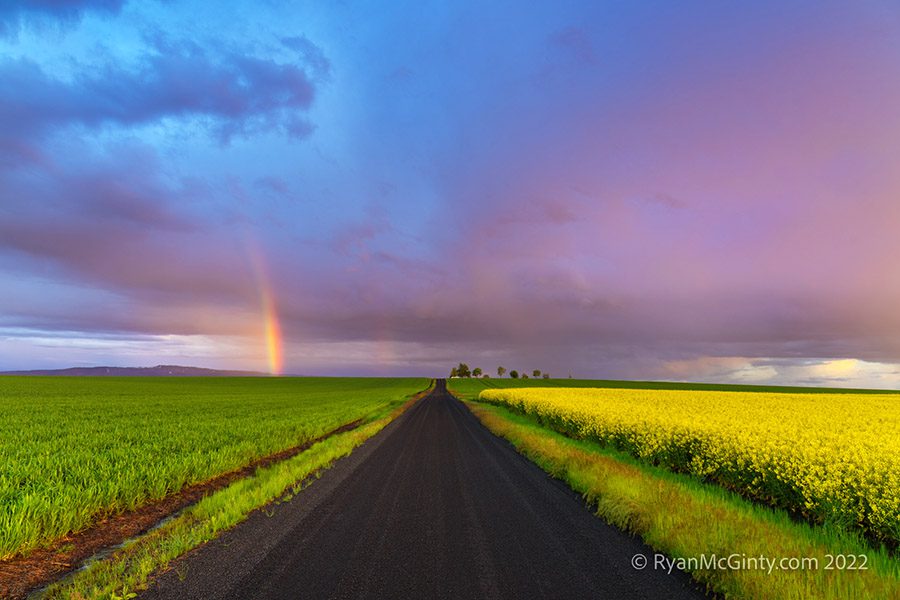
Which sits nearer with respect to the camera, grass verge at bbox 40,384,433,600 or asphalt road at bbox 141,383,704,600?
asphalt road at bbox 141,383,704,600

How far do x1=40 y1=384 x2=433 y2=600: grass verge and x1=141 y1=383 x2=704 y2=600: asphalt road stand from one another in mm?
329

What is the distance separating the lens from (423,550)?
6.20m

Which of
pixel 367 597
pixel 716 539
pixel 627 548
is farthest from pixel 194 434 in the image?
pixel 716 539

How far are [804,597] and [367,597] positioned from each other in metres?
4.95

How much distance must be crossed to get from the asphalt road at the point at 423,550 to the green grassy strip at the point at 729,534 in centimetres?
43

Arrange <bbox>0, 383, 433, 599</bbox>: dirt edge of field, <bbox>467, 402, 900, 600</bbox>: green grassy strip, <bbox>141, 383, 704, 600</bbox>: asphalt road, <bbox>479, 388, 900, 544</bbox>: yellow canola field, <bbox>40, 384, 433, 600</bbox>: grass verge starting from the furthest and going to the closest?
<bbox>479, 388, 900, 544</bbox>: yellow canola field, <bbox>0, 383, 433, 599</bbox>: dirt edge of field, <bbox>40, 384, 433, 600</bbox>: grass verge, <bbox>141, 383, 704, 600</bbox>: asphalt road, <bbox>467, 402, 900, 600</bbox>: green grassy strip

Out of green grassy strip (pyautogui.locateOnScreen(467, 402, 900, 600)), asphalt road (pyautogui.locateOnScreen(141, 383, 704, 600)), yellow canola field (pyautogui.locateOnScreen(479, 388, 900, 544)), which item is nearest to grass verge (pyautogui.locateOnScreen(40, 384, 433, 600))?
asphalt road (pyautogui.locateOnScreen(141, 383, 704, 600))

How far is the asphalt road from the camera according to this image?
16.6 ft

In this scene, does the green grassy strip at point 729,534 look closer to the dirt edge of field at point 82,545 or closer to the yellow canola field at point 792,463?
the yellow canola field at point 792,463

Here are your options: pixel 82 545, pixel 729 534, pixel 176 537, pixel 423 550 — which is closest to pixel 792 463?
pixel 729 534

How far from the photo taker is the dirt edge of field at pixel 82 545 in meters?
5.70

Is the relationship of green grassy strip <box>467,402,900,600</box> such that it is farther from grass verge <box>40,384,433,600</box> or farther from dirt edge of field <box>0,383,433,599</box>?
dirt edge of field <box>0,383,433,599</box>

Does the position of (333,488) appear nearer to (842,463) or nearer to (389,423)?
(842,463)

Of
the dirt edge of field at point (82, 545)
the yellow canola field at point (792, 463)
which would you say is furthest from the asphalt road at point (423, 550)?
the yellow canola field at point (792, 463)
